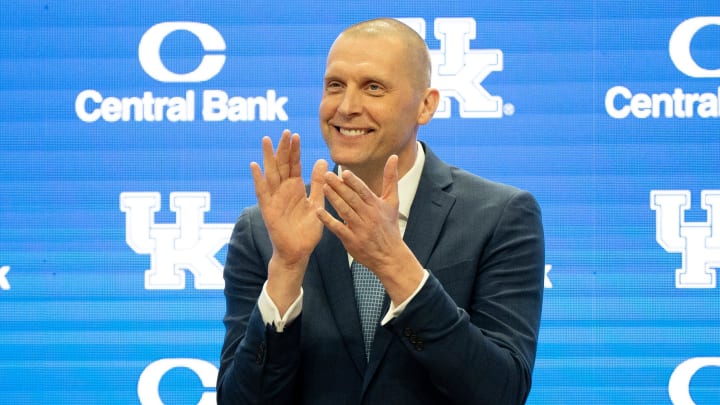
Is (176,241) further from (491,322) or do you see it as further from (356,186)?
(356,186)

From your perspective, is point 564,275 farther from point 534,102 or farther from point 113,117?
point 113,117

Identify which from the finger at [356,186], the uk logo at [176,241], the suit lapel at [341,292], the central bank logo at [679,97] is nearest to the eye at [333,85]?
the suit lapel at [341,292]

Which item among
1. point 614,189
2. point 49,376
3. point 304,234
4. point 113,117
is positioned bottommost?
point 49,376

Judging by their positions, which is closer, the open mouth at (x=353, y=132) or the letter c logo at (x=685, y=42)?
the open mouth at (x=353, y=132)

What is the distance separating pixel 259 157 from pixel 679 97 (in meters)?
1.58

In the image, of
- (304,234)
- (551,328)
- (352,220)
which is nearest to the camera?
(352,220)

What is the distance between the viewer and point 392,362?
2178 mm

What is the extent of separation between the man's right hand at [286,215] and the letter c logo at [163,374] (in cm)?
178

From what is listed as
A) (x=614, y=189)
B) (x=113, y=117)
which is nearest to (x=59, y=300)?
(x=113, y=117)

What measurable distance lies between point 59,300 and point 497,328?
7.12 ft

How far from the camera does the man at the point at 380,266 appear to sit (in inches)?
78.8

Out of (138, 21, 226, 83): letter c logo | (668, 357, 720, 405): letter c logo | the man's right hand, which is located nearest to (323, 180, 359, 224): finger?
the man's right hand

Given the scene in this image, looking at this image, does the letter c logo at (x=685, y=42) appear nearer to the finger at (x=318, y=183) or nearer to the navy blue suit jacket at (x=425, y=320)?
the navy blue suit jacket at (x=425, y=320)

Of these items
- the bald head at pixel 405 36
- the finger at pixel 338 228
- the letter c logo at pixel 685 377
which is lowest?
the letter c logo at pixel 685 377
